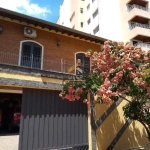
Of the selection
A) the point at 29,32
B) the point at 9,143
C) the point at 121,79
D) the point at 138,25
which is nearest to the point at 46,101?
the point at 9,143

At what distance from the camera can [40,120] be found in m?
6.91

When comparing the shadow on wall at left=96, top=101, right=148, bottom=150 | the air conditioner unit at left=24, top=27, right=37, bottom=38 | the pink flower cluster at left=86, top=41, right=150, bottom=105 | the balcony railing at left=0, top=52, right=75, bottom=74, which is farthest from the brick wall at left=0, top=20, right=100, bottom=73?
the shadow on wall at left=96, top=101, right=148, bottom=150

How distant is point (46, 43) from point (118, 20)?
1803 centimetres

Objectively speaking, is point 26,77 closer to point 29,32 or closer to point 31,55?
point 31,55

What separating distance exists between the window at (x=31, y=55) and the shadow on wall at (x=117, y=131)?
16.3ft

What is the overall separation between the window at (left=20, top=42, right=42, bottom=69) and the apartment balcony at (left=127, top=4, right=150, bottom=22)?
17.7 meters

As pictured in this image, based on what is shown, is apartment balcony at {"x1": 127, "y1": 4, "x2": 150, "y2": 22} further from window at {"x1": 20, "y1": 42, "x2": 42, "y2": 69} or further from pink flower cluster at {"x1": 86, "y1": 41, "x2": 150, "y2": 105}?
pink flower cluster at {"x1": 86, "y1": 41, "x2": 150, "y2": 105}

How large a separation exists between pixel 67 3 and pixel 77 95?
127 ft

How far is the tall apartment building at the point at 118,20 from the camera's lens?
74.0 feet

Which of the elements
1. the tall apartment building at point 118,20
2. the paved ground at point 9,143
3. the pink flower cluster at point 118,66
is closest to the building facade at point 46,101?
the paved ground at point 9,143

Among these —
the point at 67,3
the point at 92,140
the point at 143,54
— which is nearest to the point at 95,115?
the point at 92,140

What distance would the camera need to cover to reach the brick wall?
9703mm

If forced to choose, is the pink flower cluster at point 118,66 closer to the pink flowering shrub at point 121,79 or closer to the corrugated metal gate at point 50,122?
the pink flowering shrub at point 121,79

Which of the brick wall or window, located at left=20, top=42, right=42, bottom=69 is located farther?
window, located at left=20, top=42, right=42, bottom=69
